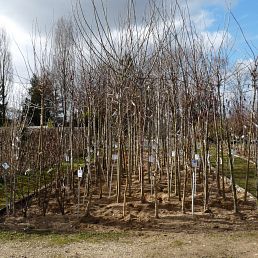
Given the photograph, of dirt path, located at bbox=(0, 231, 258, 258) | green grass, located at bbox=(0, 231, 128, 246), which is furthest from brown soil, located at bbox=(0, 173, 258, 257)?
green grass, located at bbox=(0, 231, 128, 246)

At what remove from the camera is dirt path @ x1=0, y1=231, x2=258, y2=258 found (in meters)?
4.68

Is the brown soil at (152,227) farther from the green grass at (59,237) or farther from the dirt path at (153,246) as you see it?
the green grass at (59,237)

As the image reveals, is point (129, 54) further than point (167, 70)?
No

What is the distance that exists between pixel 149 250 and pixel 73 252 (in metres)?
0.90

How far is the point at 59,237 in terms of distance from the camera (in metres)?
5.48

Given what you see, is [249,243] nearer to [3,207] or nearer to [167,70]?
[167,70]

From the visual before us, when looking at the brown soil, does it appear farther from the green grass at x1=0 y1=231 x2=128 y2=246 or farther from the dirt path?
the green grass at x1=0 y1=231 x2=128 y2=246

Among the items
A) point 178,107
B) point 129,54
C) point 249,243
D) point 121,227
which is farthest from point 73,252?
point 178,107

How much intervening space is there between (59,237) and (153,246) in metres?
1.34

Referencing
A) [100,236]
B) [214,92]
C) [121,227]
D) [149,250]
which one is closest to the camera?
[149,250]

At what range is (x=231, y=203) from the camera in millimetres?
7129

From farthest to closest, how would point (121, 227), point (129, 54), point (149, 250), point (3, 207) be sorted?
point (3, 207), point (129, 54), point (121, 227), point (149, 250)

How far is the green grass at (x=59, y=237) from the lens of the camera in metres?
5.32

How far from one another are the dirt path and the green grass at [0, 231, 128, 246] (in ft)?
0.22
